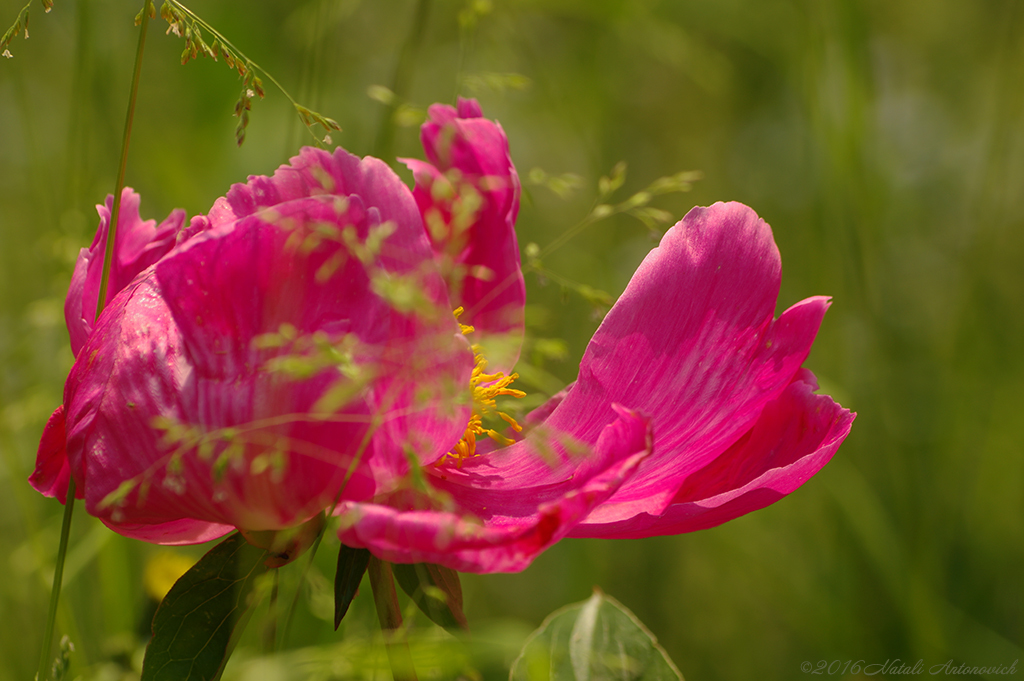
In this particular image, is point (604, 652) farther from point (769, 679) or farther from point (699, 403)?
point (769, 679)

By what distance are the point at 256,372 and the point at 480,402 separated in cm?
18

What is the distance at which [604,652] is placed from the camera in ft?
1.32

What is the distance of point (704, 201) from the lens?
1845mm

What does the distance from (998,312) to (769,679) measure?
0.77 meters

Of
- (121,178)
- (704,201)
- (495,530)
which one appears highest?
(121,178)

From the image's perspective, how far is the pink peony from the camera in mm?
344

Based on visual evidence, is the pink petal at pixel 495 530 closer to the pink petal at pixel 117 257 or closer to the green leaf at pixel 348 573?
the green leaf at pixel 348 573

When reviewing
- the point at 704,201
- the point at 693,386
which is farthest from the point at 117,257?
the point at 704,201

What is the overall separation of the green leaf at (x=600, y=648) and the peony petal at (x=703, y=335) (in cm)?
8

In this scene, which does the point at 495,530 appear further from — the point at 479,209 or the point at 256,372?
the point at 479,209

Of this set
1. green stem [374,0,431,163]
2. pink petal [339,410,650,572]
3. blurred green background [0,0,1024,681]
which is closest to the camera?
pink petal [339,410,650,572]

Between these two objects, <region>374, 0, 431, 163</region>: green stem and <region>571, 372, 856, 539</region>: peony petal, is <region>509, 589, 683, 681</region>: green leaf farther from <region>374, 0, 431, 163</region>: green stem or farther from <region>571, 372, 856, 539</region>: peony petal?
<region>374, 0, 431, 163</region>: green stem

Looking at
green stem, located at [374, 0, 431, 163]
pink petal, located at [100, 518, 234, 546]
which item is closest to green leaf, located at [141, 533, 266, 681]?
pink petal, located at [100, 518, 234, 546]

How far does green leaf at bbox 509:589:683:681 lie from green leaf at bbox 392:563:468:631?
0.12 feet
